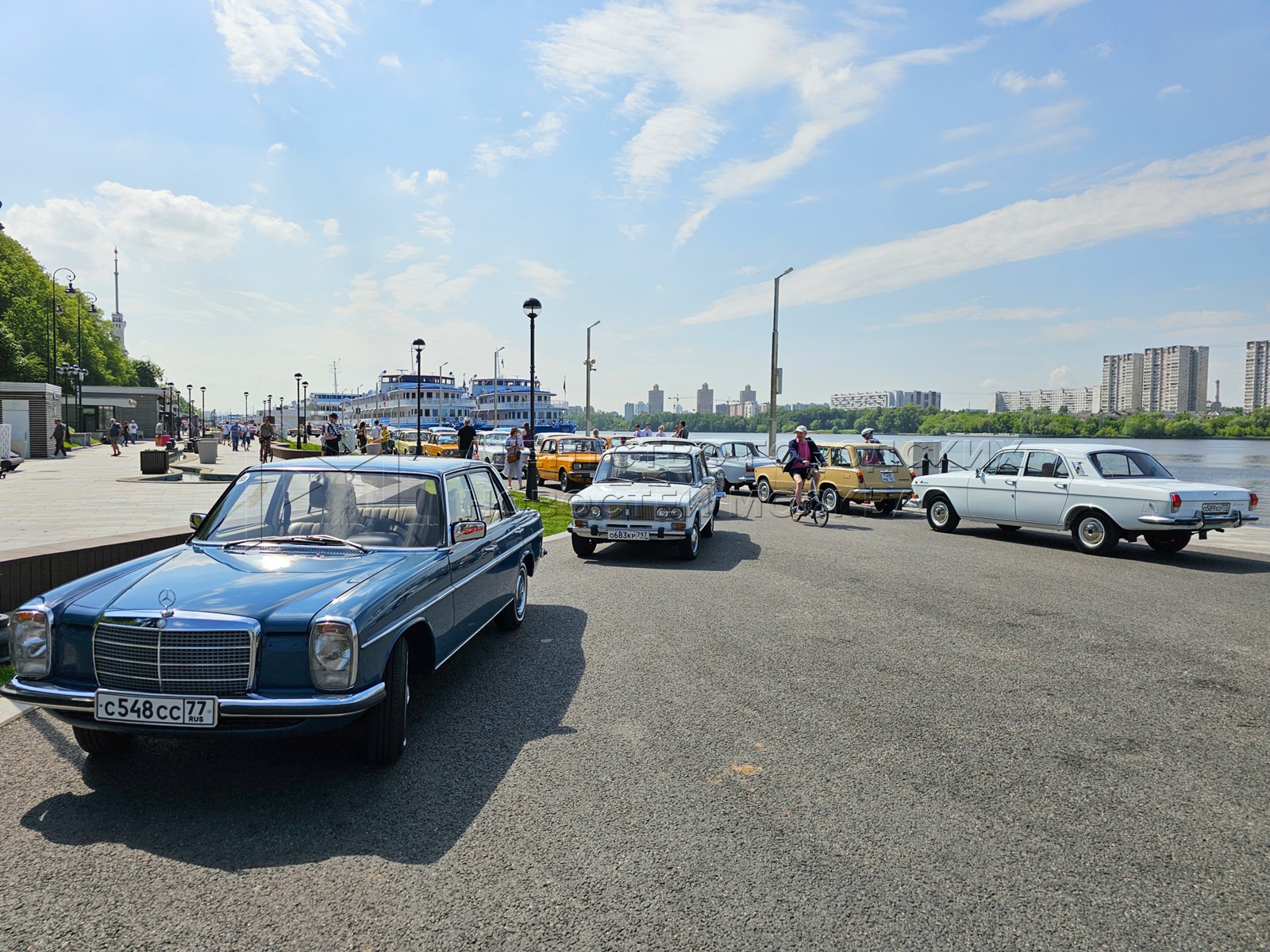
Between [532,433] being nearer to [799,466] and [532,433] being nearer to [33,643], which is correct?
[799,466]

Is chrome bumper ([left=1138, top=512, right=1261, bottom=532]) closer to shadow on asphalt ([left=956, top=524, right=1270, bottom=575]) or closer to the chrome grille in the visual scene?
shadow on asphalt ([left=956, top=524, right=1270, bottom=575])

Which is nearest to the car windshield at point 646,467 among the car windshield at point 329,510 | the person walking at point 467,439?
the car windshield at point 329,510

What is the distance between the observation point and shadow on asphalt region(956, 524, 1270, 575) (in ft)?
35.6

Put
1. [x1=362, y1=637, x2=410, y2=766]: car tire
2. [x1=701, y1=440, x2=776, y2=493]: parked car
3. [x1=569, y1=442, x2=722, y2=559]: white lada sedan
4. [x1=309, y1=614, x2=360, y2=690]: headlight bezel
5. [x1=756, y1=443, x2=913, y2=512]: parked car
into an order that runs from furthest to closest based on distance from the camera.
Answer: [x1=701, y1=440, x2=776, y2=493]: parked car < [x1=756, y1=443, x2=913, y2=512]: parked car < [x1=569, y1=442, x2=722, y2=559]: white lada sedan < [x1=362, y1=637, x2=410, y2=766]: car tire < [x1=309, y1=614, x2=360, y2=690]: headlight bezel

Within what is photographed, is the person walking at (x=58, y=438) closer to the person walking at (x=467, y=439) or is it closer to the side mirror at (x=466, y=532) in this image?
the person walking at (x=467, y=439)

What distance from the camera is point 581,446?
2442 cm

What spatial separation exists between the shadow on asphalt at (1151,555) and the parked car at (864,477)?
2.95 m

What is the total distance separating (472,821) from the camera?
3.49m

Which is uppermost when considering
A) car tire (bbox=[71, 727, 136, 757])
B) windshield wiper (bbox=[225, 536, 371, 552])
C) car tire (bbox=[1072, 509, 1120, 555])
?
windshield wiper (bbox=[225, 536, 371, 552])

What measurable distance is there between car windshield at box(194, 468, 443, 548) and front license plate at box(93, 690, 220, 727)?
139cm

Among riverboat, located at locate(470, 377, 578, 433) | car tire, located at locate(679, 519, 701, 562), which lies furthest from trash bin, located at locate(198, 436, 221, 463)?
riverboat, located at locate(470, 377, 578, 433)

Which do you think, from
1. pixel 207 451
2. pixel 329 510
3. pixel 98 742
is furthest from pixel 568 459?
pixel 98 742

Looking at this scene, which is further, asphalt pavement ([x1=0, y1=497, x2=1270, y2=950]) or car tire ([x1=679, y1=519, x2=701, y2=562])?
car tire ([x1=679, y1=519, x2=701, y2=562])

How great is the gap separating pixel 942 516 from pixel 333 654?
13.3 metres
